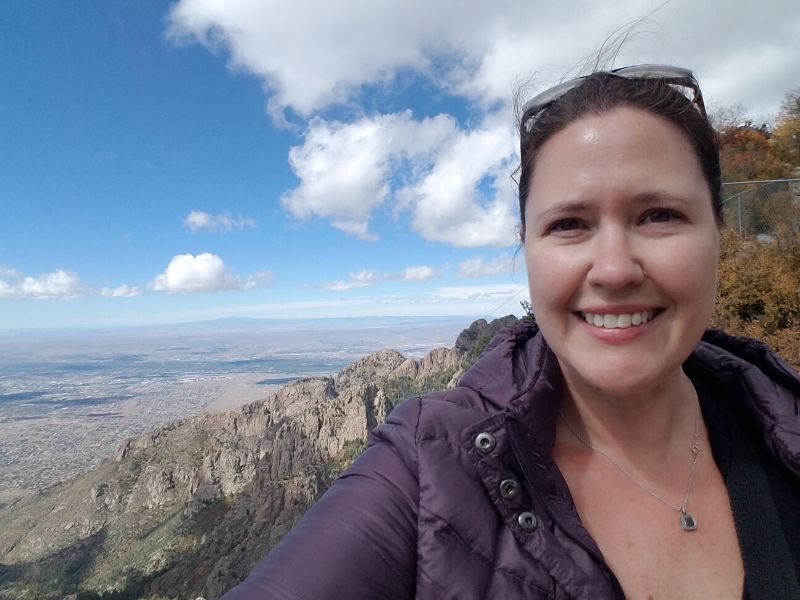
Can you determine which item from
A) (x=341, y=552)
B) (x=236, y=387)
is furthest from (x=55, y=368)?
(x=341, y=552)

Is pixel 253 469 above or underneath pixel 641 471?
underneath

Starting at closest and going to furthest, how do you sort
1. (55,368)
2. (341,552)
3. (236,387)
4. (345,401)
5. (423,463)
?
(341,552)
(423,463)
(345,401)
(236,387)
(55,368)

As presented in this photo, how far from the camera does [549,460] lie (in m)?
1.38

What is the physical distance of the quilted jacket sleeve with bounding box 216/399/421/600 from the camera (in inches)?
41.5

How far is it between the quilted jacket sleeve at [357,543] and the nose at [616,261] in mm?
713

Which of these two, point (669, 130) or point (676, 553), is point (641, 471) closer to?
point (676, 553)

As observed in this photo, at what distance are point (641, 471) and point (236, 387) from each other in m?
86.1

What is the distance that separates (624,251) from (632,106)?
0.51 m

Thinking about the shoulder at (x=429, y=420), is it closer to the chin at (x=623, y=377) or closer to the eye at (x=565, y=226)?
the chin at (x=623, y=377)

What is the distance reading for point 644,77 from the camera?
58.9 inches

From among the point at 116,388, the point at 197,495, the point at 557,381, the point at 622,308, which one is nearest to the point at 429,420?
the point at 557,381

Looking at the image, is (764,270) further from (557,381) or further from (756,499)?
(557,381)

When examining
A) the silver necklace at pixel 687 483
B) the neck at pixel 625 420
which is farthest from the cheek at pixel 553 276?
the silver necklace at pixel 687 483

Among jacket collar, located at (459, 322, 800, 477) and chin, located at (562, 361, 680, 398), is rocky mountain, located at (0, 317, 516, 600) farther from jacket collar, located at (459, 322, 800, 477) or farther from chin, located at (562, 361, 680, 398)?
chin, located at (562, 361, 680, 398)
